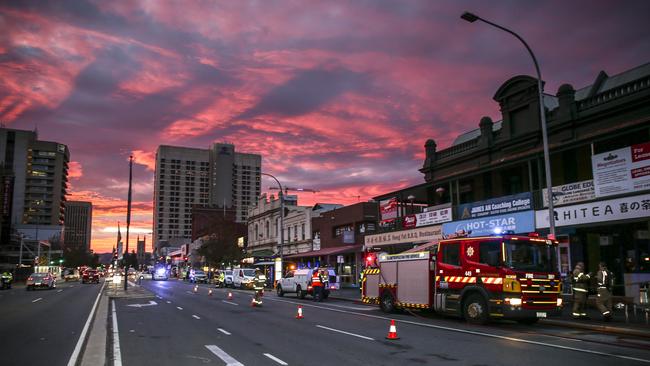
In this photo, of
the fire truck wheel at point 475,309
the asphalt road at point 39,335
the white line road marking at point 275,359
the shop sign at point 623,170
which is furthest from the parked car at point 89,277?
the white line road marking at point 275,359

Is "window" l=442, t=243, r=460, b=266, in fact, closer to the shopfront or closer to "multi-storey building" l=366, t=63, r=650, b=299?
"multi-storey building" l=366, t=63, r=650, b=299

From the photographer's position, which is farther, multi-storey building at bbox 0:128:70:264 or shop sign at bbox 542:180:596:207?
A: multi-storey building at bbox 0:128:70:264

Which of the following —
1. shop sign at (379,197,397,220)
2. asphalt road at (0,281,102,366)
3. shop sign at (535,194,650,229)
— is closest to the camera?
asphalt road at (0,281,102,366)

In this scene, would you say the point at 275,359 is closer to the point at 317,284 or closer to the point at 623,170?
the point at 623,170

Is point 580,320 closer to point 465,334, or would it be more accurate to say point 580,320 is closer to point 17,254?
point 465,334

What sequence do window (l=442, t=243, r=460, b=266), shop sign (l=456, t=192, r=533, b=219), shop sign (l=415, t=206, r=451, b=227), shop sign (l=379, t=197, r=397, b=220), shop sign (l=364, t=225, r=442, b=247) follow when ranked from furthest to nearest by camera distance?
shop sign (l=379, t=197, r=397, b=220) < shop sign (l=364, t=225, r=442, b=247) < shop sign (l=415, t=206, r=451, b=227) < shop sign (l=456, t=192, r=533, b=219) < window (l=442, t=243, r=460, b=266)

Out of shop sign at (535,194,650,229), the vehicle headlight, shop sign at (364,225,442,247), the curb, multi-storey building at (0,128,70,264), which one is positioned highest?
multi-storey building at (0,128,70,264)

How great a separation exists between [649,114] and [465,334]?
13.7 meters

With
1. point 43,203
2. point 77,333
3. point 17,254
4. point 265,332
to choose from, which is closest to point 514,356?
point 265,332

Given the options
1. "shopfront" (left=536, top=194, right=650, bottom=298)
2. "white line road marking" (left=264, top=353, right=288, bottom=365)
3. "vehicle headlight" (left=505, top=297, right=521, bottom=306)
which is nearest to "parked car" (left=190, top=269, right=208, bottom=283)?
"shopfront" (left=536, top=194, right=650, bottom=298)

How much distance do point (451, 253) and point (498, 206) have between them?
9.64 metres

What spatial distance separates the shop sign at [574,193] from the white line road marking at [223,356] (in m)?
16.9

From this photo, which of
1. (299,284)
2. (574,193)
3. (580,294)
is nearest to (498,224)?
(574,193)

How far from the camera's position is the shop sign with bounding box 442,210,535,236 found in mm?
24500
